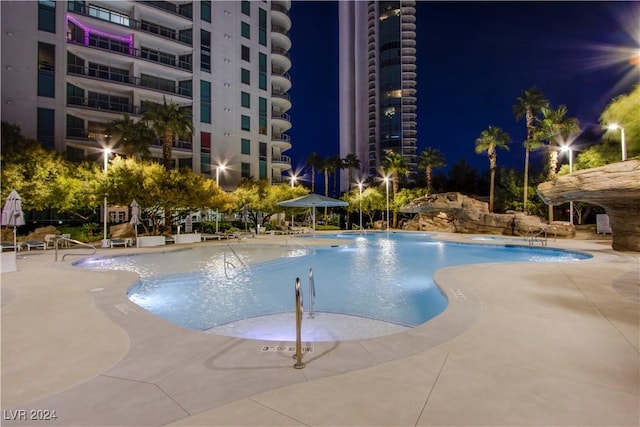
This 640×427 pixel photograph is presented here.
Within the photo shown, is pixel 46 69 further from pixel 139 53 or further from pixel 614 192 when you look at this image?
pixel 614 192

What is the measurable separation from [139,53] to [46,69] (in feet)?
25.4

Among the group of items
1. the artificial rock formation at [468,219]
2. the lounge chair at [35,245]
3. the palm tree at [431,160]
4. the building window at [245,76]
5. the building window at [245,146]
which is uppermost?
the building window at [245,76]

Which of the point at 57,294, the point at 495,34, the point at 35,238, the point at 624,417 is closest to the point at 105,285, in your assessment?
the point at 57,294

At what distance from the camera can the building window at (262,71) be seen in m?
38.9

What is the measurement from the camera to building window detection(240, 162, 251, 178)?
1451 inches

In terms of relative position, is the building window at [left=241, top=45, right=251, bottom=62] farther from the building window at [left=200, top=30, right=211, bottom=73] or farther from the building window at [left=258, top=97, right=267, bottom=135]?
the building window at [left=258, top=97, right=267, bottom=135]

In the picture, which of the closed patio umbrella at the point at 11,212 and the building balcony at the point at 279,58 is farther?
the building balcony at the point at 279,58

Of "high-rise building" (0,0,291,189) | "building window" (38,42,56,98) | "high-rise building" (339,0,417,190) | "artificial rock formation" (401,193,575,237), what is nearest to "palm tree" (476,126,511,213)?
"artificial rock formation" (401,193,575,237)

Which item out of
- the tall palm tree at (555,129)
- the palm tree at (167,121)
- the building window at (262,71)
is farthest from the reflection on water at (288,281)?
the building window at (262,71)

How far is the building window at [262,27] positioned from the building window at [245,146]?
1210 cm

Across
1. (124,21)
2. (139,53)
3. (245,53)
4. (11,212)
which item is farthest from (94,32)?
(11,212)

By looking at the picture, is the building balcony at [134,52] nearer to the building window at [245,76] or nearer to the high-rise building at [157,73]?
the high-rise building at [157,73]

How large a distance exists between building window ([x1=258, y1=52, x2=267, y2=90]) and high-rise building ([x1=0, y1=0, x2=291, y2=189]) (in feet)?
0.39

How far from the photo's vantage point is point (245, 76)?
37.6 m
